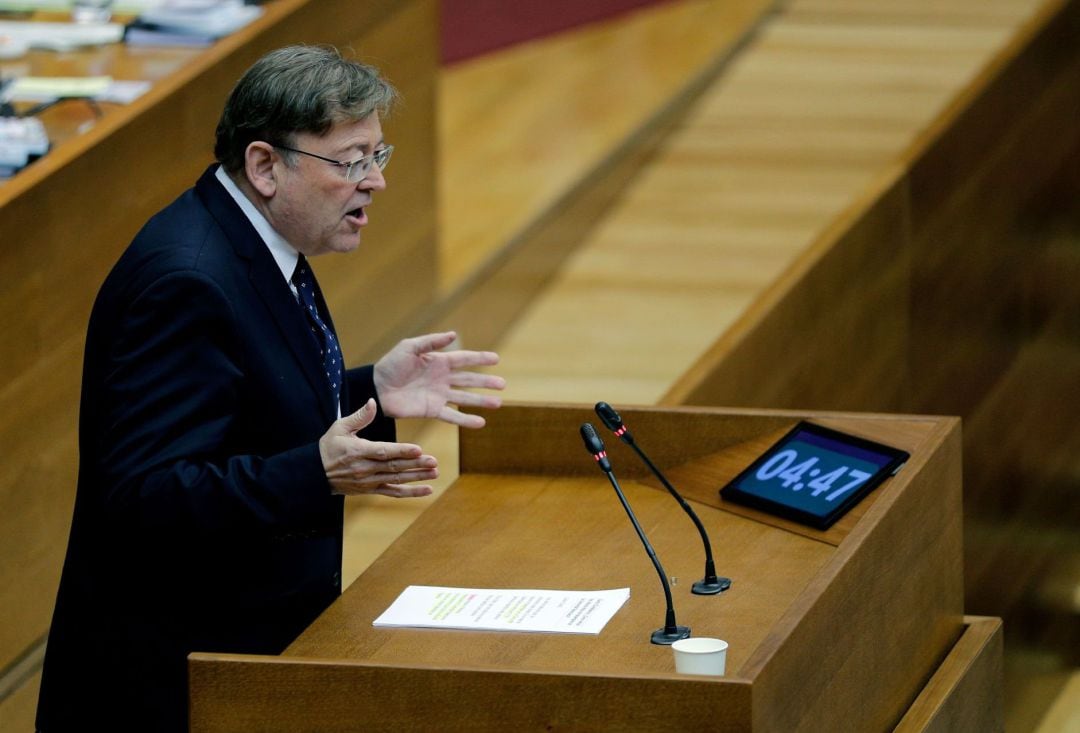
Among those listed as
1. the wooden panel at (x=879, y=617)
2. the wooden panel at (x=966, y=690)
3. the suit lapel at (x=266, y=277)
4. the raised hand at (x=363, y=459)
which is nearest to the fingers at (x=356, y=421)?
the raised hand at (x=363, y=459)

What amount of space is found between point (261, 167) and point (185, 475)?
11.5 inches

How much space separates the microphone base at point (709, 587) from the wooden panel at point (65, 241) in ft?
3.18

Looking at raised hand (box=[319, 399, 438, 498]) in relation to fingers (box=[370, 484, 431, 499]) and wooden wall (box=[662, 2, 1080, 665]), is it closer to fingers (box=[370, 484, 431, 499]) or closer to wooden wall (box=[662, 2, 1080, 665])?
fingers (box=[370, 484, 431, 499])

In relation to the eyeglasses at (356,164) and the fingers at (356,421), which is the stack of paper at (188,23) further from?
the fingers at (356,421)

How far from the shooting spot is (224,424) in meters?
1.65

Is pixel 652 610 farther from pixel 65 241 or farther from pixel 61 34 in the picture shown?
pixel 61 34

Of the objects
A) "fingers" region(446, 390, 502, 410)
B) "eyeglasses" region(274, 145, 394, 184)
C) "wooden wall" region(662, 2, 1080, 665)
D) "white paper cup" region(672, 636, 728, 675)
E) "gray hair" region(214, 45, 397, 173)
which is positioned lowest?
"wooden wall" region(662, 2, 1080, 665)

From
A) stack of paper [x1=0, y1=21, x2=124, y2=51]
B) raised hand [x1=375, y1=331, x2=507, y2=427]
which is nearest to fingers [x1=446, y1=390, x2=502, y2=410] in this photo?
raised hand [x1=375, y1=331, x2=507, y2=427]

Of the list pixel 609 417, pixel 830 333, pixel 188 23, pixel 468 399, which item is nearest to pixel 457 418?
pixel 468 399

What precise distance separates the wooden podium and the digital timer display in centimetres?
2

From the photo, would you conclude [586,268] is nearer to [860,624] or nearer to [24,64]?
[24,64]

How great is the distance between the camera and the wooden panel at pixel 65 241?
2.40 metres

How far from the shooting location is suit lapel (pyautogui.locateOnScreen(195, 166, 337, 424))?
67.4 inches

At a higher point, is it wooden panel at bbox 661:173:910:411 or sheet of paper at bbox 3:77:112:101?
sheet of paper at bbox 3:77:112:101
